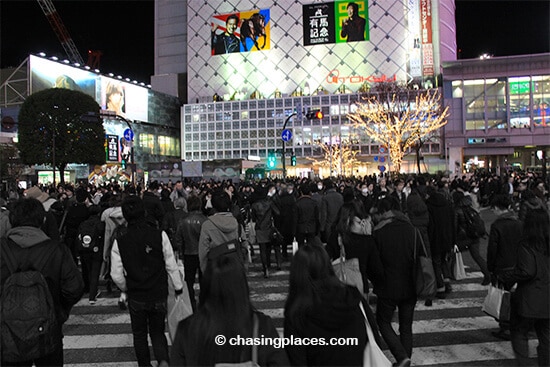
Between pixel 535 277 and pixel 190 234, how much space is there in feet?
14.9

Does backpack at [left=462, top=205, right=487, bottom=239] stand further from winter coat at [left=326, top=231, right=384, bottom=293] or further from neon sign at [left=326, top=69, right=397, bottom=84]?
neon sign at [left=326, top=69, right=397, bottom=84]

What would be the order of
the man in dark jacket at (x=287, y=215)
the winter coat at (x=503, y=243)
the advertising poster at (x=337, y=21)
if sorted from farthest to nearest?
1. the advertising poster at (x=337, y=21)
2. the man in dark jacket at (x=287, y=215)
3. the winter coat at (x=503, y=243)

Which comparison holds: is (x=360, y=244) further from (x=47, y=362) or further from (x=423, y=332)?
(x=47, y=362)

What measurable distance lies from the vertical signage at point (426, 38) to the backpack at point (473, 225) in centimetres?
6690

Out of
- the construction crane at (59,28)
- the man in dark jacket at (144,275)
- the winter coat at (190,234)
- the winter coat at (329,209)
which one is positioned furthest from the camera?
the construction crane at (59,28)

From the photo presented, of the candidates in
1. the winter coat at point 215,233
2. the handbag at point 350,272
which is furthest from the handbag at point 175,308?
the handbag at point 350,272

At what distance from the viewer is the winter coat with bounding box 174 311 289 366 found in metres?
2.01

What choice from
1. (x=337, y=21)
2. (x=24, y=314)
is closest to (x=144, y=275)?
(x=24, y=314)

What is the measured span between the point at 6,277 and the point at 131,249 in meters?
1.09

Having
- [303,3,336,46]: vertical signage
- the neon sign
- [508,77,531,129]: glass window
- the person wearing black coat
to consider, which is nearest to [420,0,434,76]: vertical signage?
the neon sign

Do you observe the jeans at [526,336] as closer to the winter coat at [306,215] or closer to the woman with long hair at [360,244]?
the woman with long hair at [360,244]

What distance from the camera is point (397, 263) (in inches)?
157

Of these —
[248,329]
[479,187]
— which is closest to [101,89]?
[479,187]

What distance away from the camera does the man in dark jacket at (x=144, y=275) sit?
3875 millimetres
